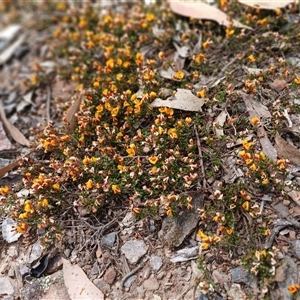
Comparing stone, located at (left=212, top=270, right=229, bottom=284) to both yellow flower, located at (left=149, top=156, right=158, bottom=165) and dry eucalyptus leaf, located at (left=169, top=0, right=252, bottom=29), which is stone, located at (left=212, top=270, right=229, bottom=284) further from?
dry eucalyptus leaf, located at (left=169, top=0, right=252, bottom=29)

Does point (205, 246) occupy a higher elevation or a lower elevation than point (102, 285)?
higher

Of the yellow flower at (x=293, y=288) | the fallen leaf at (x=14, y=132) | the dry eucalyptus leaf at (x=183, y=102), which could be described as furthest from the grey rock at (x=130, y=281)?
the fallen leaf at (x=14, y=132)

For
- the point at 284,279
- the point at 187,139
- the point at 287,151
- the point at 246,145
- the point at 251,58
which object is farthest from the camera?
the point at 251,58

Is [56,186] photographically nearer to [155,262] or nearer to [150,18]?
[155,262]

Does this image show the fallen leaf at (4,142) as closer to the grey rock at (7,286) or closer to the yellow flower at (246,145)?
the grey rock at (7,286)

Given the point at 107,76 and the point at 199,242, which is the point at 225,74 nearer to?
the point at 107,76

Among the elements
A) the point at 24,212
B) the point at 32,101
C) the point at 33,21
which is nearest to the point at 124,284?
the point at 24,212

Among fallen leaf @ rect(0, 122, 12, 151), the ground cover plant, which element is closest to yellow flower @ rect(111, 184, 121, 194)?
the ground cover plant

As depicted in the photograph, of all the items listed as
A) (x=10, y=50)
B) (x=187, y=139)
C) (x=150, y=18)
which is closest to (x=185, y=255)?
(x=187, y=139)
